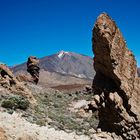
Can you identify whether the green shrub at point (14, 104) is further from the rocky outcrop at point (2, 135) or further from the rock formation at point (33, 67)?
the rock formation at point (33, 67)

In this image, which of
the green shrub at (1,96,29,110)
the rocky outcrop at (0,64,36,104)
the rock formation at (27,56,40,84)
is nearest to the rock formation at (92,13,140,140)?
the green shrub at (1,96,29,110)

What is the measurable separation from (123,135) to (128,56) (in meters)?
5.05

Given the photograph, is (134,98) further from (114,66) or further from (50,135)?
(50,135)

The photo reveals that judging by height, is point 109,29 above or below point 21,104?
above

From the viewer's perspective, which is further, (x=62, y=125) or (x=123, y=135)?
(x=62, y=125)

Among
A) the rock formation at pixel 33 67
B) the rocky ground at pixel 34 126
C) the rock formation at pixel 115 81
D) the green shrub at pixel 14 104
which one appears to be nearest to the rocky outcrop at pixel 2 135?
the rocky ground at pixel 34 126

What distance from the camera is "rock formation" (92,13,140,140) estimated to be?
22719 millimetres

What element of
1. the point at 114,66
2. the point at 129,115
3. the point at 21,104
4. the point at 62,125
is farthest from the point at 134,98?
the point at 21,104

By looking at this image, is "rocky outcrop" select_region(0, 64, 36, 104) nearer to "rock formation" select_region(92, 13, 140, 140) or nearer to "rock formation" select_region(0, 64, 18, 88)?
"rock formation" select_region(0, 64, 18, 88)

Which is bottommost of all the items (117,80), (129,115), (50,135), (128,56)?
(50,135)

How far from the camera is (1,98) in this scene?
29.5m

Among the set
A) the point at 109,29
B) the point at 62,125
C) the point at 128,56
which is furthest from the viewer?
the point at 62,125

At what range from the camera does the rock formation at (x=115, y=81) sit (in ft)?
74.5

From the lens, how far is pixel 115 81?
24.1 meters
